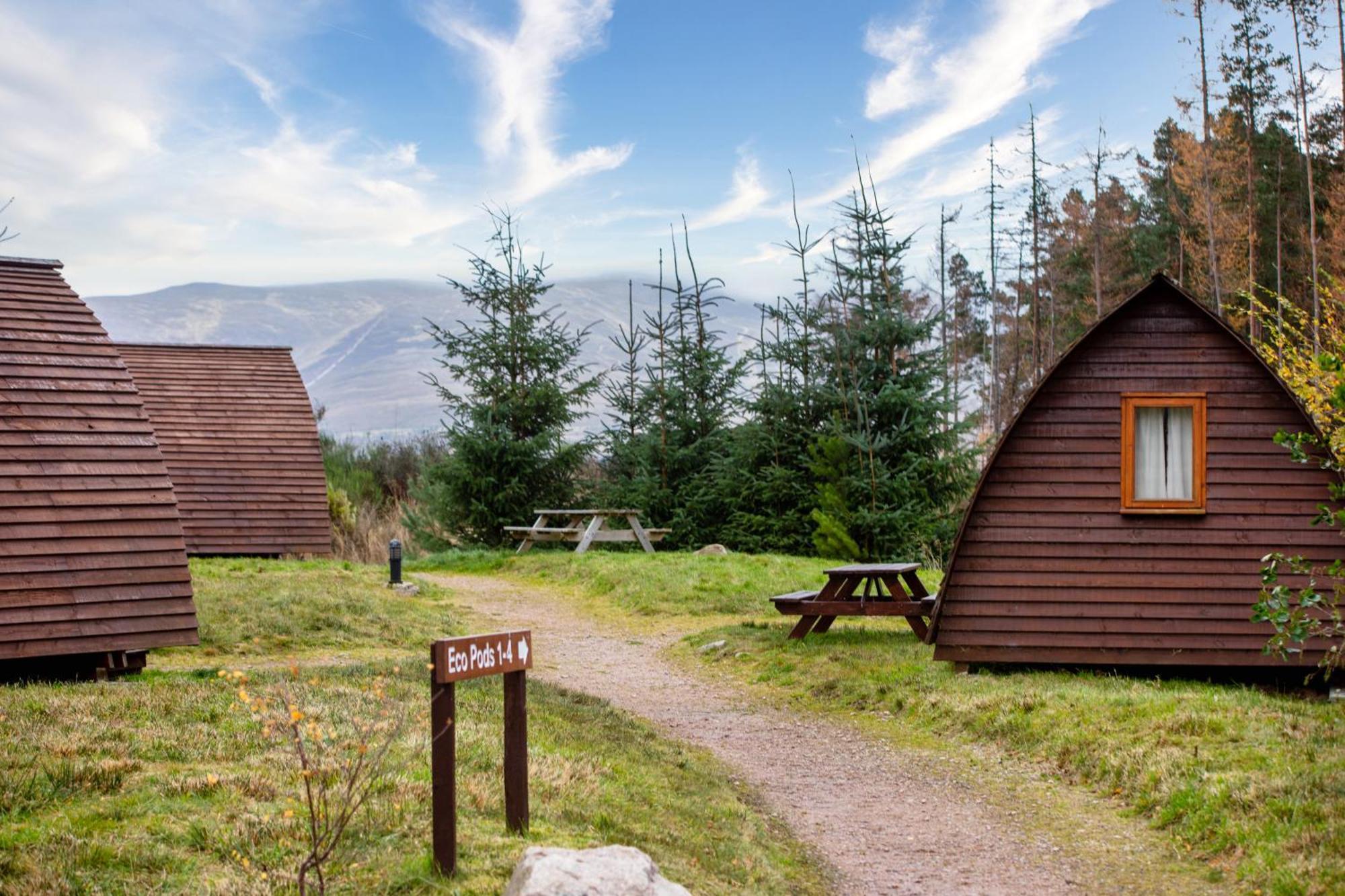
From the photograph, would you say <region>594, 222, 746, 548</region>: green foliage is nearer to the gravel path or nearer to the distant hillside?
the gravel path

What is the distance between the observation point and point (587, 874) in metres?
4.39

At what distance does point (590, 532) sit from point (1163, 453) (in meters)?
13.1

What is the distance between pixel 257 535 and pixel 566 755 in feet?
54.0

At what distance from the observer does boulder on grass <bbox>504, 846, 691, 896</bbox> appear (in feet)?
14.1

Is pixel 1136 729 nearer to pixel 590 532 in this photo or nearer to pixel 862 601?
pixel 862 601

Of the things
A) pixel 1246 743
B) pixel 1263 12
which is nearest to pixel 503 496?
pixel 1246 743

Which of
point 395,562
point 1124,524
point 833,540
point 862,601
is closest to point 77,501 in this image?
point 395,562

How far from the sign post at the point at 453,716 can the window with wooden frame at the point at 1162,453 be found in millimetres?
7509

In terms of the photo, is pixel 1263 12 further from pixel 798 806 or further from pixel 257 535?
pixel 798 806

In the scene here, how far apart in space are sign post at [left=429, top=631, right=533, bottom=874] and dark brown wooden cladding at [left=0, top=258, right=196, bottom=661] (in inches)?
248

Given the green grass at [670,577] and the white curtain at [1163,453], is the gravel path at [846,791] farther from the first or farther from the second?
the white curtain at [1163,453]

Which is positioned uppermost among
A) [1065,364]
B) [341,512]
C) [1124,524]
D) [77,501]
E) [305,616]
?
[1065,364]

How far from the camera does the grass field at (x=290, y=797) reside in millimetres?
4895

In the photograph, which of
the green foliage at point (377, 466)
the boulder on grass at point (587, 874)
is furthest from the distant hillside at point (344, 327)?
the boulder on grass at point (587, 874)
